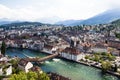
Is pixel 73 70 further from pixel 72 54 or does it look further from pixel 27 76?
pixel 27 76

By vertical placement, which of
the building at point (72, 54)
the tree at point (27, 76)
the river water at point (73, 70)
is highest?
the tree at point (27, 76)

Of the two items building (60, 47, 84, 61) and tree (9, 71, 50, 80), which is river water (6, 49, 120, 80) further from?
tree (9, 71, 50, 80)

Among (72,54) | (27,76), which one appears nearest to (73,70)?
(72,54)

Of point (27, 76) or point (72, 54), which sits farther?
point (72, 54)

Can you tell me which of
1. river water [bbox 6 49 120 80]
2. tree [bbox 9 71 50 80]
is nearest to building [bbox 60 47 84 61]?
river water [bbox 6 49 120 80]

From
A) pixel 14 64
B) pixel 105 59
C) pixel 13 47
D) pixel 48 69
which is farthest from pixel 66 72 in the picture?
pixel 13 47

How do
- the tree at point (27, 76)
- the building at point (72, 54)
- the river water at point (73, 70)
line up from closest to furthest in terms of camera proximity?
the tree at point (27, 76)
the river water at point (73, 70)
the building at point (72, 54)

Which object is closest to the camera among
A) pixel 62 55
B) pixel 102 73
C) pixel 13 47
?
pixel 102 73

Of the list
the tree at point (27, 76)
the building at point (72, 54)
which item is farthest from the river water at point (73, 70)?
the tree at point (27, 76)

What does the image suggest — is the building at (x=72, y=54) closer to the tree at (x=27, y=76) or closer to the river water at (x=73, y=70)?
the river water at (x=73, y=70)

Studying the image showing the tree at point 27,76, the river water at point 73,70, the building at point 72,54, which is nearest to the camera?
the tree at point 27,76

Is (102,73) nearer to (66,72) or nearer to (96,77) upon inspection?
(96,77)
